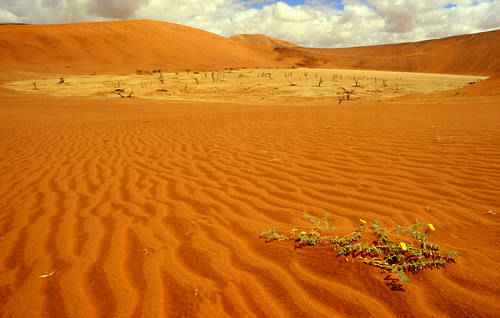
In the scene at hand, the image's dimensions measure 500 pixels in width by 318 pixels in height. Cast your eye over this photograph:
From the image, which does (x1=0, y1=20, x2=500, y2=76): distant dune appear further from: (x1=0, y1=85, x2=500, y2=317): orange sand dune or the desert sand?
(x1=0, y1=85, x2=500, y2=317): orange sand dune

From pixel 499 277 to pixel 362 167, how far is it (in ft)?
7.33

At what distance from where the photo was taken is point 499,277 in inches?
64.1

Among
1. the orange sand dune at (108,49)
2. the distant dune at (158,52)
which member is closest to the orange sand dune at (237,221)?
the orange sand dune at (108,49)

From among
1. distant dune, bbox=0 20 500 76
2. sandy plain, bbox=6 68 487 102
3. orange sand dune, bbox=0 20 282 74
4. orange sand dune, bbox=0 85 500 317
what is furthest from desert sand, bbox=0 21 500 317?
distant dune, bbox=0 20 500 76

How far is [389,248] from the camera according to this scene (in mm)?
1834

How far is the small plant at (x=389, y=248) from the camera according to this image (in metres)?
1.71

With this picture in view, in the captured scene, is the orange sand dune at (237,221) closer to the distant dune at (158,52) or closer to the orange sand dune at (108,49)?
the orange sand dune at (108,49)

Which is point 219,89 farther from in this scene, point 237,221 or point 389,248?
point 389,248

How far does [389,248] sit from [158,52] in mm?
47687

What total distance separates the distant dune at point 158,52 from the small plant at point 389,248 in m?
36.0

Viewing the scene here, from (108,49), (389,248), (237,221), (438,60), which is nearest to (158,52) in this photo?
(108,49)

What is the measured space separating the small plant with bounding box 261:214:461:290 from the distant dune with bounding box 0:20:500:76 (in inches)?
1418

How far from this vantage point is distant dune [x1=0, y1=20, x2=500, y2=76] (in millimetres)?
35938

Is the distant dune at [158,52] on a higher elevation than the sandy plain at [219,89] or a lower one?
higher
